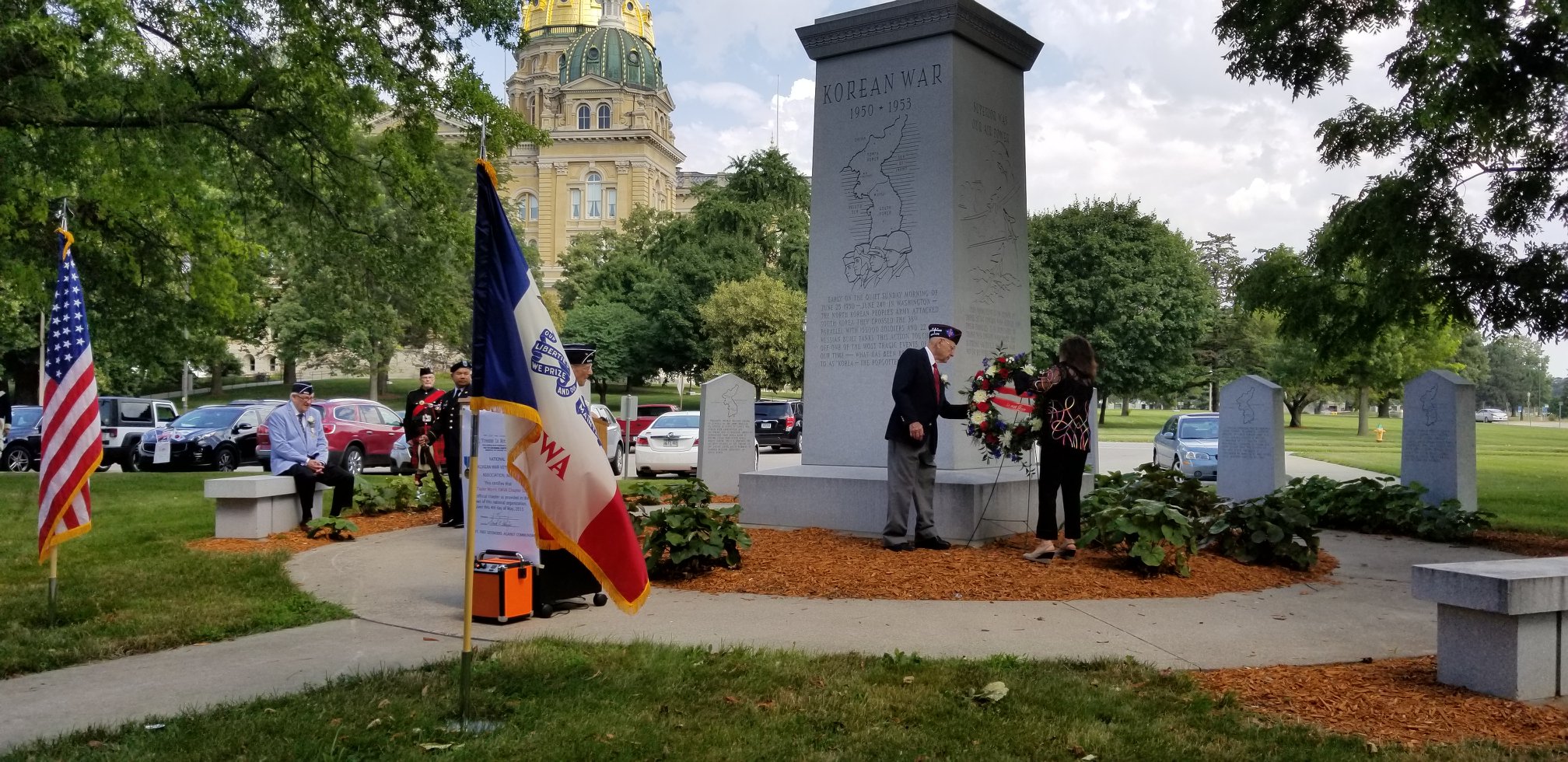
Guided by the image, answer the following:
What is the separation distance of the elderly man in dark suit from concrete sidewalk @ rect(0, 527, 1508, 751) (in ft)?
3.92

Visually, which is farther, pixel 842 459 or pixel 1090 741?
pixel 842 459

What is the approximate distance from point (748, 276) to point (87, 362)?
57.7 m

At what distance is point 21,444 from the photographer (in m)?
26.9

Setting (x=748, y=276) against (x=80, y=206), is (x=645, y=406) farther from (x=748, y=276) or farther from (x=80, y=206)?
(x=748, y=276)

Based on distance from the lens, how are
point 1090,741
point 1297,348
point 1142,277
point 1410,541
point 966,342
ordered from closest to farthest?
point 1090,741, point 966,342, point 1410,541, point 1142,277, point 1297,348

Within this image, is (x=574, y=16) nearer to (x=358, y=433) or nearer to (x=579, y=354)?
(x=358, y=433)

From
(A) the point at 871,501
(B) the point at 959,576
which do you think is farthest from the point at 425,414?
(B) the point at 959,576

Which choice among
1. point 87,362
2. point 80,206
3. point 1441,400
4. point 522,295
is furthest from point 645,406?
point 522,295

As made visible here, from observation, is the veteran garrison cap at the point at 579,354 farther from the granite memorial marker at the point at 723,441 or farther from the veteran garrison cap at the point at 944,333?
the granite memorial marker at the point at 723,441

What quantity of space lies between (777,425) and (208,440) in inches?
625

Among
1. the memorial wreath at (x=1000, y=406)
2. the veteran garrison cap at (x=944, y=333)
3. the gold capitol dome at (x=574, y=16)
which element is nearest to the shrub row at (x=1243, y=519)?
the memorial wreath at (x=1000, y=406)

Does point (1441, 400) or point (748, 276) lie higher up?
point (748, 276)

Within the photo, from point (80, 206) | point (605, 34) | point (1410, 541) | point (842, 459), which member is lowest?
point (1410, 541)

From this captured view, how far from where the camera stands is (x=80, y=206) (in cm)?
1995
